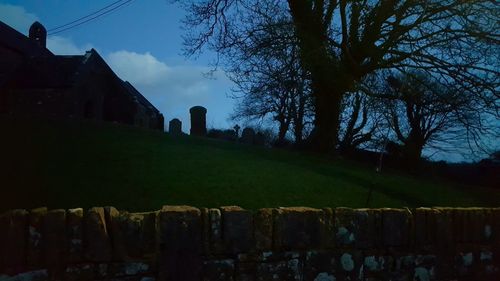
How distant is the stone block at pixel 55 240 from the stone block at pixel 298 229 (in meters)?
1.62

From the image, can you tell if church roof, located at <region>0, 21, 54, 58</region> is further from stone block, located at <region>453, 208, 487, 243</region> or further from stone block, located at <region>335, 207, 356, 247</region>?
stone block, located at <region>453, 208, 487, 243</region>

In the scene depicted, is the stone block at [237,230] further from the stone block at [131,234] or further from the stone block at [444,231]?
the stone block at [444,231]

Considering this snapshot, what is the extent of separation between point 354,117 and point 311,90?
6.25 meters

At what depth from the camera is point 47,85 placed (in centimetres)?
3288

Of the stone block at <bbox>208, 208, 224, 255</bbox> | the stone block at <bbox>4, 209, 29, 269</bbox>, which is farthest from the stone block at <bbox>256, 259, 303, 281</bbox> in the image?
the stone block at <bbox>4, 209, 29, 269</bbox>

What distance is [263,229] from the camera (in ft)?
12.4

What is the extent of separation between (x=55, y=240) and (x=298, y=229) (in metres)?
1.89

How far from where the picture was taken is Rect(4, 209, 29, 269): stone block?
316 centimetres

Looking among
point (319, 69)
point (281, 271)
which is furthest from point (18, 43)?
point (281, 271)

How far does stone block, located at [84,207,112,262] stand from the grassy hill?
3601 millimetres

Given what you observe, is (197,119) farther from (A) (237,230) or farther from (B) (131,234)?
(B) (131,234)

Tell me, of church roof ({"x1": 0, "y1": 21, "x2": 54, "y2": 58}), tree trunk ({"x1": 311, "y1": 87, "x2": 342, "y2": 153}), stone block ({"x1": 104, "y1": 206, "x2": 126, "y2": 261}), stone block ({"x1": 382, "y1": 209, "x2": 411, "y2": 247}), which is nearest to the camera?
stone block ({"x1": 104, "y1": 206, "x2": 126, "y2": 261})

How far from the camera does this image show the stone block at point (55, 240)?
10.7ft

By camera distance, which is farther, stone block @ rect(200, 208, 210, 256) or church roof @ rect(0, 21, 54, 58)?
church roof @ rect(0, 21, 54, 58)
